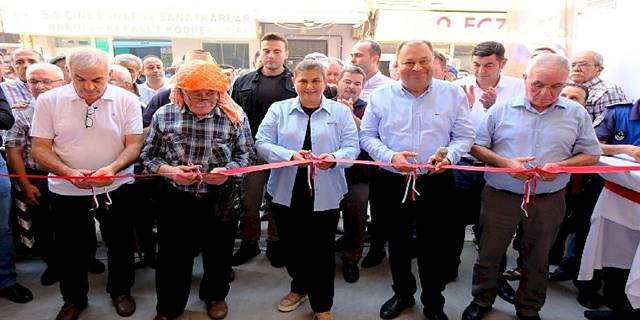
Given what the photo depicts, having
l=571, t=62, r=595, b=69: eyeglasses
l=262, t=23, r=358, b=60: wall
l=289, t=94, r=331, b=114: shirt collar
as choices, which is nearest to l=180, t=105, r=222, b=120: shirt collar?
l=289, t=94, r=331, b=114: shirt collar

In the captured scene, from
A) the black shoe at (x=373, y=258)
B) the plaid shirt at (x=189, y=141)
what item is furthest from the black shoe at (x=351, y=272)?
the plaid shirt at (x=189, y=141)

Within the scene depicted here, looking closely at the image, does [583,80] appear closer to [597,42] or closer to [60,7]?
[597,42]

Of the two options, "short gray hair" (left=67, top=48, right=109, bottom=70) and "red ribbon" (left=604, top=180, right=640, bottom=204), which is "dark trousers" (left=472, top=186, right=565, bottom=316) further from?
"short gray hair" (left=67, top=48, right=109, bottom=70)

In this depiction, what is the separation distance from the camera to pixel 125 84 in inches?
136

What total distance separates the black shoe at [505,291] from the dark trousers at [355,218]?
1.07 metres

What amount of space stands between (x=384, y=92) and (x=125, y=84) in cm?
220

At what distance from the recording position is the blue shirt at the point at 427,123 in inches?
96.3

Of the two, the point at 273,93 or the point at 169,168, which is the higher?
the point at 273,93

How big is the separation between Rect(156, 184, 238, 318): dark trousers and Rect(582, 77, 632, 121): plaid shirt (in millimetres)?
2844

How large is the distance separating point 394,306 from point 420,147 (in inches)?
43.1

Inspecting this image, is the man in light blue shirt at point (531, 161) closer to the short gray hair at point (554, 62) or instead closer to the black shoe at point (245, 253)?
the short gray hair at point (554, 62)

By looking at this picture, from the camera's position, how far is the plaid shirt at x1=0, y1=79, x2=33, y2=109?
11.0 ft

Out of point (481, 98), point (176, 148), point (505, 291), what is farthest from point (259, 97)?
point (505, 291)

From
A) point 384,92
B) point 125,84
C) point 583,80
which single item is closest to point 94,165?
point 125,84
